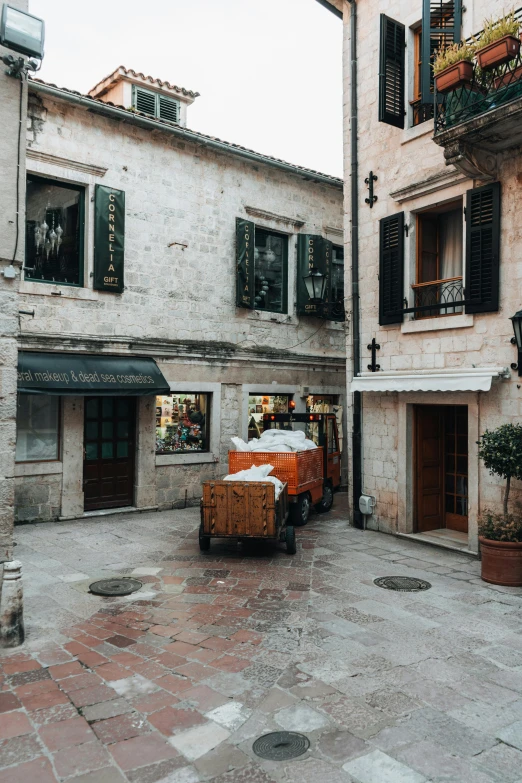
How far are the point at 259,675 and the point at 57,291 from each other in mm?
8699

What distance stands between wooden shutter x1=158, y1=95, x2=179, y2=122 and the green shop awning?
6583 mm

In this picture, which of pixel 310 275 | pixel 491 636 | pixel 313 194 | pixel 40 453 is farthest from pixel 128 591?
pixel 313 194

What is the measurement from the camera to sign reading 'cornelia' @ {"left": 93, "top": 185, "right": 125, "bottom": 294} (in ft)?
39.9

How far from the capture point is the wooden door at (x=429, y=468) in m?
10.6

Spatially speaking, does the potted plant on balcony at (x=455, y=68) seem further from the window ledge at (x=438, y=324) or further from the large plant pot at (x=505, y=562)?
the large plant pot at (x=505, y=562)

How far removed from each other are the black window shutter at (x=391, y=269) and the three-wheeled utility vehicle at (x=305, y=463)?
292 cm

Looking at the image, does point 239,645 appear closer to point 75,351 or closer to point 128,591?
point 128,591

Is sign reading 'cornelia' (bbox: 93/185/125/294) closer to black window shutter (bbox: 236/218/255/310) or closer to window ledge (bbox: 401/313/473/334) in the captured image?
black window shutter (bbox: 236/218/255/310)

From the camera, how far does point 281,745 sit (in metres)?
4.16

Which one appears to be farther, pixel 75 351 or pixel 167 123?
pixel 167 123

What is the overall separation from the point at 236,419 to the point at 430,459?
5192 millimetres

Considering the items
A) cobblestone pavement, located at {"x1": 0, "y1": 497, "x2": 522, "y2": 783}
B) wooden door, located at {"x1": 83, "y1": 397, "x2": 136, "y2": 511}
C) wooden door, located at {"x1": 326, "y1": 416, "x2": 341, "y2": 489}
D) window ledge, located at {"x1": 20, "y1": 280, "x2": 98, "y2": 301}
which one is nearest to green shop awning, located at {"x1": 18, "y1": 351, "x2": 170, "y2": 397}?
wooden door, located at {"x1": 83, "y1": 397, "x2": 136, "y2": 511}

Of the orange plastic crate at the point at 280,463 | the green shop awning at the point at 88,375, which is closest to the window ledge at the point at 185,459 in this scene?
the green shop awning at the point at 88,375

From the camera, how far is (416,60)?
417 inches
